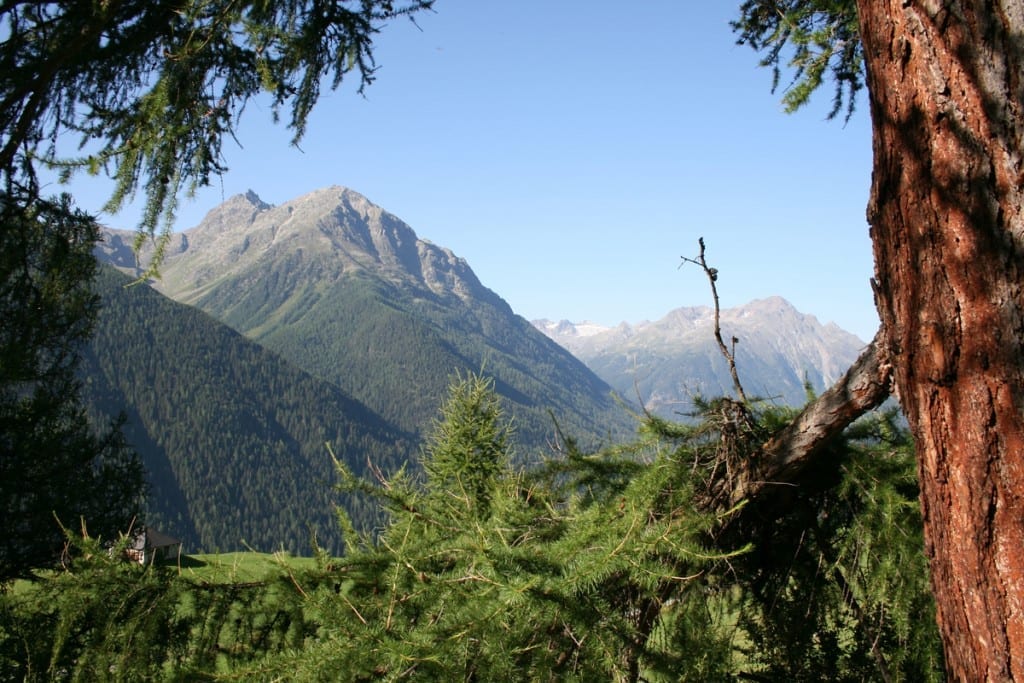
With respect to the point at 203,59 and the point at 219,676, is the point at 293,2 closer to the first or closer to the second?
the point at 203,59

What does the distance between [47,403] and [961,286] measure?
1061 centimetres

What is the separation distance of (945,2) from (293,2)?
3141 millimetres

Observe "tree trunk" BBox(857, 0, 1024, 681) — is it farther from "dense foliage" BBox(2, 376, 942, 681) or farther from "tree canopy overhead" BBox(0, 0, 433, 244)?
"tree canopy overhead" BBox(0, 0, 433, 244)

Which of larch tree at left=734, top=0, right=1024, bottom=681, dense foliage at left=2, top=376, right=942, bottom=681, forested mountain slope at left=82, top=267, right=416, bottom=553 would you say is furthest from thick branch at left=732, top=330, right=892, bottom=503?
forested mountain slope at left=82, top=267, right=416, bottom=553

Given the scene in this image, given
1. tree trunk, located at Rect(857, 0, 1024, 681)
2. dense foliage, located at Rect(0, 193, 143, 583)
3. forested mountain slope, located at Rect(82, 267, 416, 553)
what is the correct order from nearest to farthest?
tree trunk, located at Rect(857, 0, 1024, 681) < dense foliage, located at Rect(0, 193, 143, 583) < forested mountain slope, located at Rect(82, 267, 416, 553)

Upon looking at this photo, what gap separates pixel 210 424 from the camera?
576 ft

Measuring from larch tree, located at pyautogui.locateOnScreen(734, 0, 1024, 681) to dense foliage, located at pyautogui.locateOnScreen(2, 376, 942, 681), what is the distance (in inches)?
21.4

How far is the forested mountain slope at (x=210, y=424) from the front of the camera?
487 ft

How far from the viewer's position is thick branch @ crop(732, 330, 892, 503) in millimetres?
2492

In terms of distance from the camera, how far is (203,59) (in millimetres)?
3648

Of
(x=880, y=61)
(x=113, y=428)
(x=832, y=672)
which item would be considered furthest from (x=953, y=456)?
(x=113, y=428)

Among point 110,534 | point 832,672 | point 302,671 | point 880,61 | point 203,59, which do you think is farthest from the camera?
point 110,534

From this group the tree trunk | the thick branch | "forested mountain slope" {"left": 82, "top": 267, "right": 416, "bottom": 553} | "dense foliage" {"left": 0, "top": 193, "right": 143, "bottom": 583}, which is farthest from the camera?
"forested mountain slope" {"left": 82, "top": 267, "right": 416, "bottom": 553}

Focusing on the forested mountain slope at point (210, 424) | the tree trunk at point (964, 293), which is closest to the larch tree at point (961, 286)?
the tree trunk at point (964, 293)
